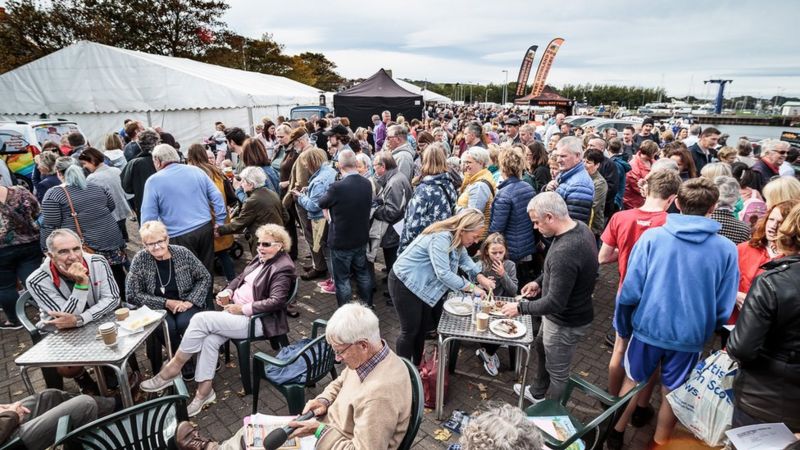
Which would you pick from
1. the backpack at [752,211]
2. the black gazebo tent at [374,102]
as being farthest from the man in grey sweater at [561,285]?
the black gazebo tent at [374,102]

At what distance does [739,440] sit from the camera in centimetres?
196

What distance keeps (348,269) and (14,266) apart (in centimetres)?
375

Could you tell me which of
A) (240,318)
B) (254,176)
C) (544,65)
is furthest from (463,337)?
(544,65)

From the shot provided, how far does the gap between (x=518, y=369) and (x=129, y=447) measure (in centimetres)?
318

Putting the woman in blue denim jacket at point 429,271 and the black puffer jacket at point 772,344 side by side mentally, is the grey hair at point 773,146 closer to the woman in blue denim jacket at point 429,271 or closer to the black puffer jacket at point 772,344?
the black puffer jacket at point 772,344

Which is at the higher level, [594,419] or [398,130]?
[398,130]

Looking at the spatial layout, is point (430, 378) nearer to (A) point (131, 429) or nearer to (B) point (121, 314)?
(A) point (131, 429)

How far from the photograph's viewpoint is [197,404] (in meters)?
3.33

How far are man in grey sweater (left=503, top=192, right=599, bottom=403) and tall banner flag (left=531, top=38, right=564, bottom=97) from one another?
26.2 m

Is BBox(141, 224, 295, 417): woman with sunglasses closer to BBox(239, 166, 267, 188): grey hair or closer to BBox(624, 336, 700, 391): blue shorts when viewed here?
BBox(239, 166, 267, 188): grey hair

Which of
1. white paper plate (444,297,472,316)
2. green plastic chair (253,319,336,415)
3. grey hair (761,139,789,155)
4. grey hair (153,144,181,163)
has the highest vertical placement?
grey hair (761,139,789,155)

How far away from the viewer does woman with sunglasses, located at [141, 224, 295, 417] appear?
132 inches

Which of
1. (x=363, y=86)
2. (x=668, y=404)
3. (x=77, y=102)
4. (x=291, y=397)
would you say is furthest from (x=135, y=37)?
(x=668, y=404)

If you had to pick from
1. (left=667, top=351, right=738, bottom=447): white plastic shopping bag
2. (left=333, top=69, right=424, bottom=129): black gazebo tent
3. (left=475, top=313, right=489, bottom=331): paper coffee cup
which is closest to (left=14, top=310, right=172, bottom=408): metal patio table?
(left=475, top=313, right=489, bottom=331): paper coffee cup
